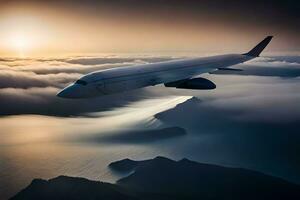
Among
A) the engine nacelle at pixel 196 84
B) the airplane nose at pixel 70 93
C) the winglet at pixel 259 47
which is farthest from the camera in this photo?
the winglet at pixel 259 47

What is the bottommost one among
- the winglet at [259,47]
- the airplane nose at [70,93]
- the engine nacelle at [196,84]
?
the airplane nose at [70,93]

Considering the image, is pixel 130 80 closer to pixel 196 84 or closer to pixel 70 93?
pixel 70 93

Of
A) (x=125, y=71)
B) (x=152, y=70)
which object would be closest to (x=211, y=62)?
(x=152, y=70)

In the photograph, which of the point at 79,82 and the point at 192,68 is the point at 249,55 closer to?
the point at 192,68

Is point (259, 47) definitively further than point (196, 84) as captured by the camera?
Yes

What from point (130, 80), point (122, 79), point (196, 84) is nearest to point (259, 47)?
point (196, 84)

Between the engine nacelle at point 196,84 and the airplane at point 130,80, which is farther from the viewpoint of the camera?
the airplane at point 130,80

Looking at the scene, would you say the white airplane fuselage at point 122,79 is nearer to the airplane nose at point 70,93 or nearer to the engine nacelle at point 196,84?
the airplane nose at point 70,93

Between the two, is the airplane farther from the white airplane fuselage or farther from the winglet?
the winglet

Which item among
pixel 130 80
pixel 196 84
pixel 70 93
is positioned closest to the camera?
pixel 70 93

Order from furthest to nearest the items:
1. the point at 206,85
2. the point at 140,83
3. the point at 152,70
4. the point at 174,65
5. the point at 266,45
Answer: the point at 266,45, the point at 174,65, the point at 152,70, the point at 140,83, the point at 206,85

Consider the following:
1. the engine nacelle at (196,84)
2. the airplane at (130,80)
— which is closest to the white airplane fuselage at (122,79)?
the airplane at (130,80)
